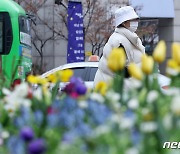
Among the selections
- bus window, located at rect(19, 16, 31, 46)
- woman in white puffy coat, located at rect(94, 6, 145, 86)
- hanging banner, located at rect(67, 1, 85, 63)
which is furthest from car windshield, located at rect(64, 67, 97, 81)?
woman in white puffy coat, located at rect(94, 6, 145, 86)

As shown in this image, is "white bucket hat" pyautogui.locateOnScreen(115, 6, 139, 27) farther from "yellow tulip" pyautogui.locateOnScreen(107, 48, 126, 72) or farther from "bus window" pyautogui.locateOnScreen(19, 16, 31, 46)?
"bus window" pyautogui.locateOnScreen(19, 16, 31, 46)

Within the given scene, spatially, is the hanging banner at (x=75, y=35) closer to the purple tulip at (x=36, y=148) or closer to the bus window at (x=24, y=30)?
the bus window at (x=24, y=30)

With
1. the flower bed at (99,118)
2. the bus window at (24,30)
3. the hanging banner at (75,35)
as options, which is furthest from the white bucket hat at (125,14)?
the hanging banner at (75,35)

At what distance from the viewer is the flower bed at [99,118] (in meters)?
1.94

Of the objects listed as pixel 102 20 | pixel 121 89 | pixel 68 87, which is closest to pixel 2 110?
pixel 68 87

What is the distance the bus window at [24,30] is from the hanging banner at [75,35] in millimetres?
3591

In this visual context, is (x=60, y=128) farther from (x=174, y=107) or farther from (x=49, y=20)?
(x=49, y=20)

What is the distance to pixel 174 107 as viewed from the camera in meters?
1.91

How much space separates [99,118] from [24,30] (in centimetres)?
1477

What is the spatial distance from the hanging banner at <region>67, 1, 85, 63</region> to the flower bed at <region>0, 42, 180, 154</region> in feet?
58.0

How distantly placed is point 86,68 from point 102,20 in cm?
1575

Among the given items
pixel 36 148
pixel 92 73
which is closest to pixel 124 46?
pixel 36 148

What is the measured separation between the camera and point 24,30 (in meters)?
16.8

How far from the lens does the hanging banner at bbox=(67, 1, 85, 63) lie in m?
20.6
